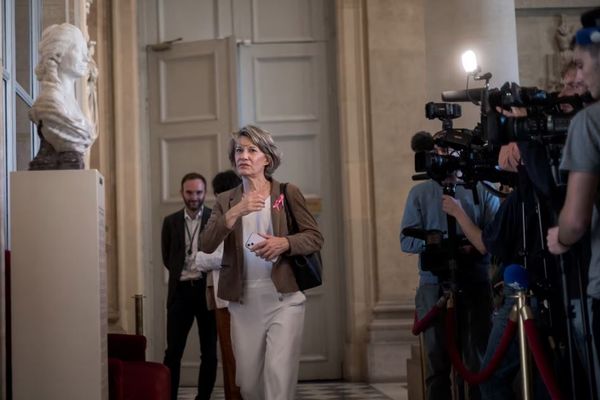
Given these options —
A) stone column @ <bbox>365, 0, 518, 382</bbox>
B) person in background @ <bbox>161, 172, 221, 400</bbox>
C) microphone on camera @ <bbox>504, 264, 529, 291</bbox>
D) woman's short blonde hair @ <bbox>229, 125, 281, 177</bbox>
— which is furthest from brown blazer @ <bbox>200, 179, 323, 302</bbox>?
stone column @ <bbox>365, 0, 518, 382</bbox>

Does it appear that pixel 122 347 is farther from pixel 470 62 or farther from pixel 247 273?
pixel 470 62

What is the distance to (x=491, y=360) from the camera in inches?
180

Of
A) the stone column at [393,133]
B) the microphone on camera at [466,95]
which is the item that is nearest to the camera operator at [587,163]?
the microphone on camera at [466,95]

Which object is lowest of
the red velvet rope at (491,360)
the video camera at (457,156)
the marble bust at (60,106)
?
the red velvet rope at (491,360)

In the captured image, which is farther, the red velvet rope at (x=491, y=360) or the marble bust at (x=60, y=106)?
the marble bust at (x=60, y=106)

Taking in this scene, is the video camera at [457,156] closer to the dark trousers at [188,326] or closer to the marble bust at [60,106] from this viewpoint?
the marble bust at [60,106]

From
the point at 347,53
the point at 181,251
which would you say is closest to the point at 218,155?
the point at 347,53

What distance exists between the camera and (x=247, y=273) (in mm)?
5168

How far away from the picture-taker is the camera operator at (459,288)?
5.86m

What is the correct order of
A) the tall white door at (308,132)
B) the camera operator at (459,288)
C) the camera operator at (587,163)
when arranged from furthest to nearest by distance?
the tall white door at (308,132) < the camera operator at (459,288) < the camera operator at (587,163)

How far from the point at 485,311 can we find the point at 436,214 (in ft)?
2.09

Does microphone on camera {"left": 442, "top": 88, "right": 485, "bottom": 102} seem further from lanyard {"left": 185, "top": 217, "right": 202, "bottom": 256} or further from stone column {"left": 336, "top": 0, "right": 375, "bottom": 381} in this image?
stone column {"left": 336, "top": 0, "right": 375, "bottom": 381}

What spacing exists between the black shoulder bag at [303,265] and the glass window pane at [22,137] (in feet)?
6.92

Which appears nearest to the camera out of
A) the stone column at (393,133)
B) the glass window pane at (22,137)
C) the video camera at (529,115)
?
the video camera at (529,115)
